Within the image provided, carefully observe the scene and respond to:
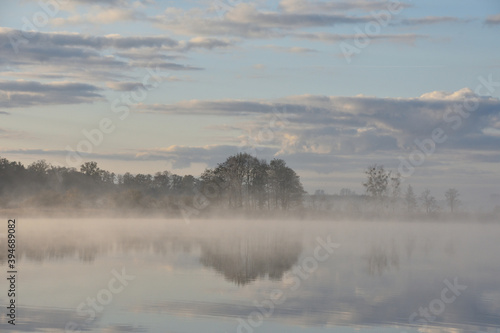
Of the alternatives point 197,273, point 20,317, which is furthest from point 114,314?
point 197,273

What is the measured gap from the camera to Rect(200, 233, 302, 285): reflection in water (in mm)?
28172

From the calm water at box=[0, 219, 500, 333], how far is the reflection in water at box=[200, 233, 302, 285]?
0.09 m

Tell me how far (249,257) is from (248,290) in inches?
469

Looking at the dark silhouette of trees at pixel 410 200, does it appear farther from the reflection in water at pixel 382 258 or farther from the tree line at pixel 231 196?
the reflection in water at pixel 382 258

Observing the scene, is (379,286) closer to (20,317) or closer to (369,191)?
(20,317)

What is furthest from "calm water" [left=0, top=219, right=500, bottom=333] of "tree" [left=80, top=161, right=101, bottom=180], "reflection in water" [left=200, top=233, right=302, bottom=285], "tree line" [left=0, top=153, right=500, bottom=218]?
"tree" [left=80, top=161, right=101, bottom=180]

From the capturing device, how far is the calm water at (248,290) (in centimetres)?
1777

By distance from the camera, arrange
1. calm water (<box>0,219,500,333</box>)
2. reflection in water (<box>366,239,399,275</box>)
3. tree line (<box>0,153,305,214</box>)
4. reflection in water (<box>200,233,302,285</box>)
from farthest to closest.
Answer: tree line (<box>0,153,305,214</box>)
reflection in water (<box>366,239,399,275</box>)
reflection in water (<box>200,233,302,285</box>)
calm water (<box>0,219,500,333</box>)

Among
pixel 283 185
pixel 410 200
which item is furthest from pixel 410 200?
pixel 283 185

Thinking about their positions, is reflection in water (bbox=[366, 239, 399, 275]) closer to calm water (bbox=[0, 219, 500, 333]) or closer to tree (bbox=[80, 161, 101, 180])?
calm water (bbox=[0, 219, 500, 333])

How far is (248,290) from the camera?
23297 mm

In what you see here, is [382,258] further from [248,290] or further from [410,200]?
[410,200]

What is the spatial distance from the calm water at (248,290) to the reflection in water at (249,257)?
0.09 metres

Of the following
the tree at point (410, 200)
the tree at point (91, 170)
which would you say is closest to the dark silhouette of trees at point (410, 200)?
the tree at point (410, 200)
